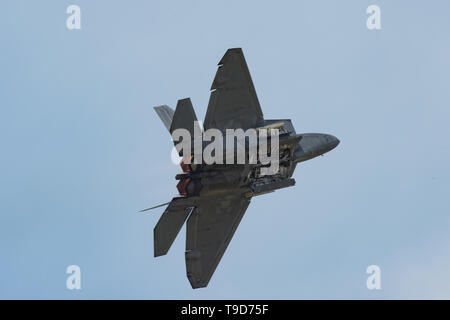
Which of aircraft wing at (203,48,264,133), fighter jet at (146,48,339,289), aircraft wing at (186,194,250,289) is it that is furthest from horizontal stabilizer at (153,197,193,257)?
aircraft wing at (203,48,264,133)

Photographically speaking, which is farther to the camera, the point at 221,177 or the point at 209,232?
the point at 209,232

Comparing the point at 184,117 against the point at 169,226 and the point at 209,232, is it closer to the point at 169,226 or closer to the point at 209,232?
the point at 169,226

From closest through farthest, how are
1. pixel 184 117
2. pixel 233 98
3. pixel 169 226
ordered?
pixel 184 117
pixel 169 226
pixel 233 98

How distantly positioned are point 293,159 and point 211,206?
14.0 feet

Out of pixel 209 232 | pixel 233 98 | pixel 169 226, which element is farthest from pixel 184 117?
pixel 209 232

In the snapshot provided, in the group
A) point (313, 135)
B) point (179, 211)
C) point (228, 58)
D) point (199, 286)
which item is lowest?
point (199, 286)

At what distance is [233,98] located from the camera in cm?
4528

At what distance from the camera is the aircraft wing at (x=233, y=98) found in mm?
44844

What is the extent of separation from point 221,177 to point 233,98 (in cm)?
352

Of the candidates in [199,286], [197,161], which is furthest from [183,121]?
[199,286]

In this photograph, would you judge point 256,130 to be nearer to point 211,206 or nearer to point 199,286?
point 211,206

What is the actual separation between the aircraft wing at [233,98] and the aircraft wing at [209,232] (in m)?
3.58

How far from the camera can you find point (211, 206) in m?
46.7

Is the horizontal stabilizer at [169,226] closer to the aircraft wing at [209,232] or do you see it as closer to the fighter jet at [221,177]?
the fighter jet at [221,177]
